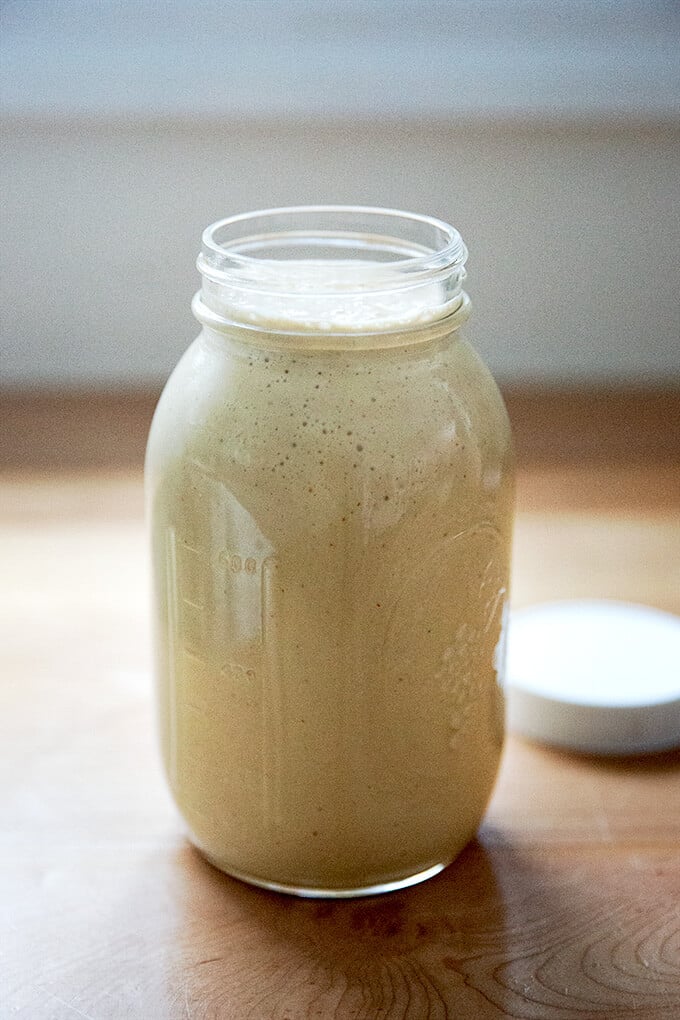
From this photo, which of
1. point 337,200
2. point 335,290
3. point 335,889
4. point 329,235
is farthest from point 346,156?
point 335,889

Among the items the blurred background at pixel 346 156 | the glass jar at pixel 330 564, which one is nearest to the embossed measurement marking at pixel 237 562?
the glass jar at pixel 330 564

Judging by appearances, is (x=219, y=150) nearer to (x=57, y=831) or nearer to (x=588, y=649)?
(x=588, y=649)

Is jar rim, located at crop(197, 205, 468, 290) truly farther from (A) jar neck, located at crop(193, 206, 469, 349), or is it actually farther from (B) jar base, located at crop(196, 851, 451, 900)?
(B) jar base, located at crop(196, 851, 451, 900)

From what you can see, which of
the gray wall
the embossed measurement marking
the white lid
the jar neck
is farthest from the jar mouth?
the gray wall

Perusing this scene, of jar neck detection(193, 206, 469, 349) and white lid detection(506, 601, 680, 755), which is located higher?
jar neck detection(193, 206, 469, 349)

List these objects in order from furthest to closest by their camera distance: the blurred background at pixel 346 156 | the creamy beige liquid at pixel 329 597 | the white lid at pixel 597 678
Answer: the blurred background at pixel 346 156, the white lid at pixel 597 678, the creamy beige liquid at pixel 329 597

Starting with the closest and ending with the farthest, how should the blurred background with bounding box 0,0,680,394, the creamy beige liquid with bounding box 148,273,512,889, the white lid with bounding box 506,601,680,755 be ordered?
the creamy beige liquid with bounding box 148,273,512,889 → the white lid with bounding box 506,601,680,755 → the blurred background with bounding box 0,0,680,394

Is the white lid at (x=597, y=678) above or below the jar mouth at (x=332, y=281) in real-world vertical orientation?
below

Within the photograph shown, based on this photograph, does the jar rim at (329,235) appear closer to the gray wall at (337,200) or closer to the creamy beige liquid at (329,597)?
the creamy beige liquid at (329,597)

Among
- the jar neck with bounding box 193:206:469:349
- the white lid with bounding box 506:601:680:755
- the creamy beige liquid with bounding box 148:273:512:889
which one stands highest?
the jar neck with bounding box 193:206:469:349
